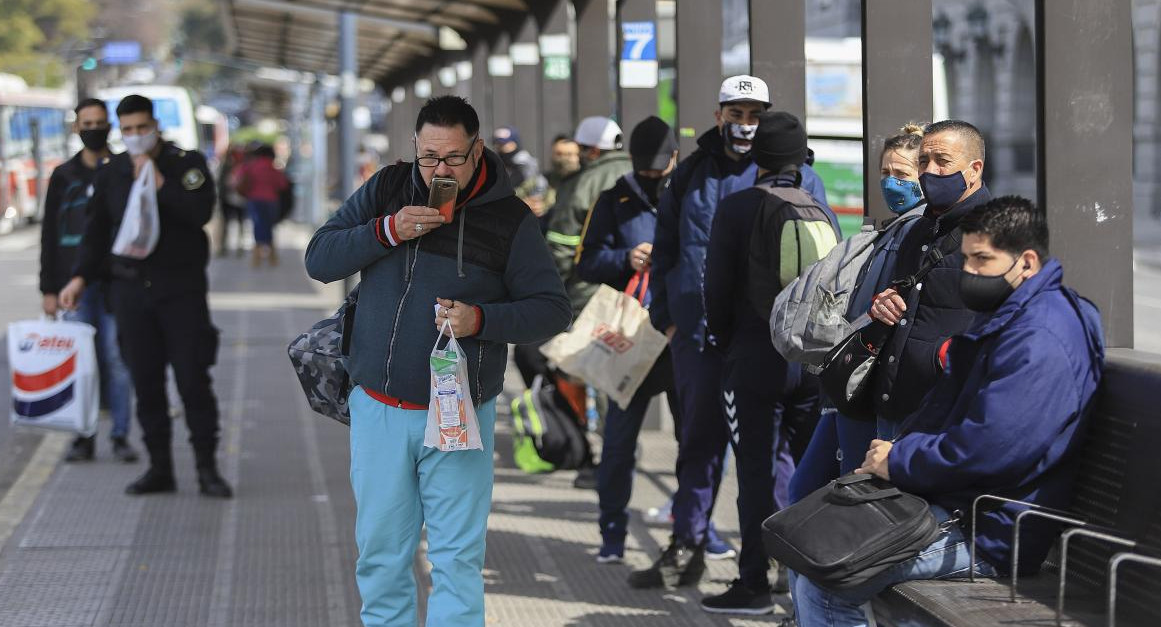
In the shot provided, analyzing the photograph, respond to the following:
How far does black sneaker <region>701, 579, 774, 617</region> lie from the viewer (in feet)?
19.8

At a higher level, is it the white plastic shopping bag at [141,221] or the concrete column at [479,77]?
the concrete column at [479,77]

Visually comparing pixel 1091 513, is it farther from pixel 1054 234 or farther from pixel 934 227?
pixel 1054 234

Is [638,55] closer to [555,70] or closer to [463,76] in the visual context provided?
[555,70]

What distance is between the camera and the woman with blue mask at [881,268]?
4789mm

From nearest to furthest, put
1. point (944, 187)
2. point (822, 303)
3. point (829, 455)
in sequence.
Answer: point (944, 187) → point (822, 303) → point (829, 455)

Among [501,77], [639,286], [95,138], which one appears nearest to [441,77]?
[501,77]

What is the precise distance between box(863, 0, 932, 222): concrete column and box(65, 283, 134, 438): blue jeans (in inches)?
190

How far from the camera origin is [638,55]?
410 inches

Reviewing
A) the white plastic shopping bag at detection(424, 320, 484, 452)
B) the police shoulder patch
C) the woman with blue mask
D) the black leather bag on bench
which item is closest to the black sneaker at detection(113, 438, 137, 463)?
the police shoulder patch

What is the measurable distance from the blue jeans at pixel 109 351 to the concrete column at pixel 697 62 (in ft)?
11.2

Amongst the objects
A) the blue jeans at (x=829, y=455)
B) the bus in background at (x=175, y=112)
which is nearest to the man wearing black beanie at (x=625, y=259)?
the blue jeans at (x=829, y=455)

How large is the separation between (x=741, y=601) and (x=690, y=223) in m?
1.44

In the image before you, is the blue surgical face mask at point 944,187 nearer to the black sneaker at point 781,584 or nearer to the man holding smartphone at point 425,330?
the man holding smartphone at point 425,330

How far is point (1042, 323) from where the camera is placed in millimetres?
3990
